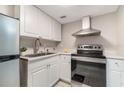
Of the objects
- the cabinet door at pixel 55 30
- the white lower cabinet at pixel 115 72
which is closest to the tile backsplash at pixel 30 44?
the cabinet door at pixel 55 30

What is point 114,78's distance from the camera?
1717 mm

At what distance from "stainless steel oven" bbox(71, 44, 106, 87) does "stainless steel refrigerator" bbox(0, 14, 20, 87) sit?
1572 millimetres

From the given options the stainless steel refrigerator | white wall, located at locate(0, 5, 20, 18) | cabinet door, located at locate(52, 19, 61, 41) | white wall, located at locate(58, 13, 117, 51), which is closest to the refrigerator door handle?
the stainless steel refrigerator

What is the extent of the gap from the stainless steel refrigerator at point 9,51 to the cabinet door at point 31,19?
0.59m

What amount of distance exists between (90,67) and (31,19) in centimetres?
189

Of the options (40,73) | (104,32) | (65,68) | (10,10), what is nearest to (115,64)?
(104,32)

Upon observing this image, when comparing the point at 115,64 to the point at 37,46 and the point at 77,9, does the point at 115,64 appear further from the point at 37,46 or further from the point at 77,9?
the point at 37,46

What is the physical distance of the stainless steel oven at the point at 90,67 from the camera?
6.18 feet

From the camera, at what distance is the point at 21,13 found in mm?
1497

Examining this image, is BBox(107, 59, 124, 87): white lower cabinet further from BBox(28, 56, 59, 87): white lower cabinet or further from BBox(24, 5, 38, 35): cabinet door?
BBox(24, 5, 38, 35): cabinet door

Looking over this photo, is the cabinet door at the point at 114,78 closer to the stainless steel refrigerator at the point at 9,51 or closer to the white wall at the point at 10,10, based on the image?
the stainless steel refrigerator at the point at 9,51

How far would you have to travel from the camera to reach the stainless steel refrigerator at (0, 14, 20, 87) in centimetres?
87
